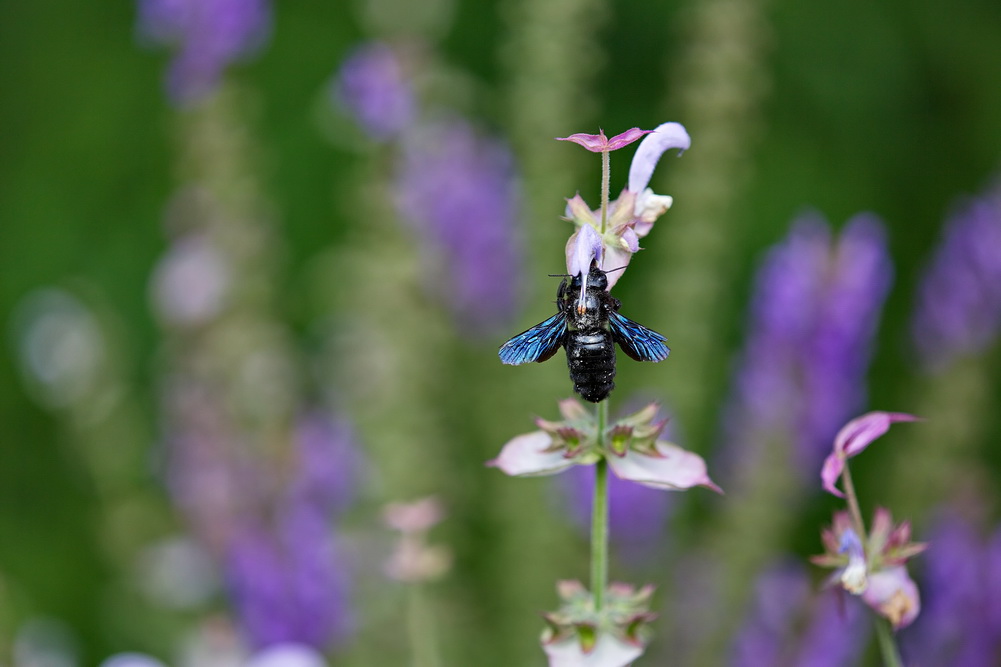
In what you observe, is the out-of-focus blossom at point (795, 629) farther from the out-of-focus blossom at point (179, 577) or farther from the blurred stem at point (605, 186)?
the out-of-focus blossom at point (179, 577)

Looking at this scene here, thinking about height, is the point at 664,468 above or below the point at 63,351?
below

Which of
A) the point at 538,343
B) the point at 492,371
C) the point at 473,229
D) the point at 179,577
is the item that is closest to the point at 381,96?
→ the point at 473,229

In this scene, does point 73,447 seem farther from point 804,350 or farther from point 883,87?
point 883,87

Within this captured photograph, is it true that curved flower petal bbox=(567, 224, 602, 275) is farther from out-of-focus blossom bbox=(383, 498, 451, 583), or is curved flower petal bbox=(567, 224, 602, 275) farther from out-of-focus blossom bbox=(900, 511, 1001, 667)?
out-of-focus blossom bbox=(900, 511, 1001, 667)

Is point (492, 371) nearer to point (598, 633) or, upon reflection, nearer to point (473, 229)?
point (473, 229)

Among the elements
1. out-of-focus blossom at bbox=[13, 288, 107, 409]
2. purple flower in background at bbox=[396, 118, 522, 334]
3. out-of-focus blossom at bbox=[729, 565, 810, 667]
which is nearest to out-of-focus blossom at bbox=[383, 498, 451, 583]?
out-of-focus blossom at bbox=[729, 565, 810, 667]
